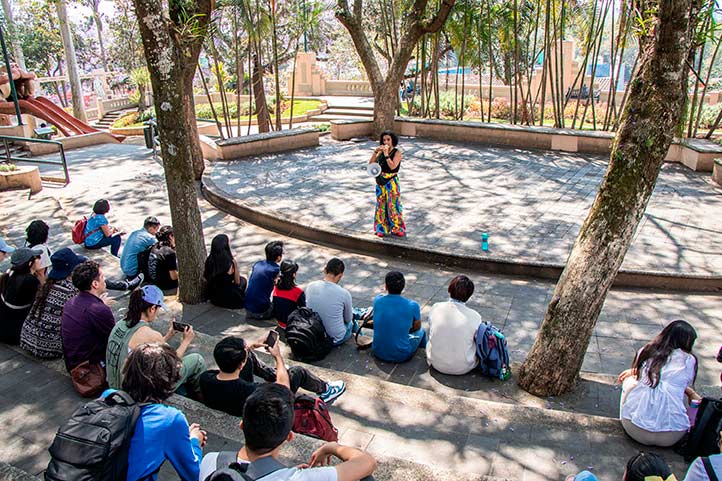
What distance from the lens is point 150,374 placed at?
3.12 metres

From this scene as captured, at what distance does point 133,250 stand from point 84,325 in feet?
9.35

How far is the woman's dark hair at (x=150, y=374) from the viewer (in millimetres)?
3107

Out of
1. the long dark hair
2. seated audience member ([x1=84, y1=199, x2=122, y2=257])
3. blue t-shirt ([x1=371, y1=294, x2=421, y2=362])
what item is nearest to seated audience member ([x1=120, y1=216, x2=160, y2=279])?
the long dark hair

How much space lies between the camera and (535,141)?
14281mm

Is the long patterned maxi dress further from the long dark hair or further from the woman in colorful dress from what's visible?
the long dark hair

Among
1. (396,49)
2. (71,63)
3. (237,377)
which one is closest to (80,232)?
(237,377)

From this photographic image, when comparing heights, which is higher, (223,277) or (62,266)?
(62,266)

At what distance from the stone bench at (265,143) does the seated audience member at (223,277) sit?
25.6 ft

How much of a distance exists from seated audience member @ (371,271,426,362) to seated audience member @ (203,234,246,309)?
2013 millimetres

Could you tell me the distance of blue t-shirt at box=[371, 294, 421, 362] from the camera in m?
5.29

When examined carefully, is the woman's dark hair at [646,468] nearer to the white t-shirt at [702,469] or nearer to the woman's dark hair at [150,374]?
the white t-shirt at [702,469]

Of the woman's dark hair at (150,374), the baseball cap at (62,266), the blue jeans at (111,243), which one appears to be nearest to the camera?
the woman's dark hair at (150,374)

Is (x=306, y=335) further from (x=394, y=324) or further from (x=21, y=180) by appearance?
(x=21, y=180)

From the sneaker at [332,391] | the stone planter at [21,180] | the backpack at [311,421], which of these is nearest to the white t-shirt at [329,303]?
the sneaker at [332,391]
